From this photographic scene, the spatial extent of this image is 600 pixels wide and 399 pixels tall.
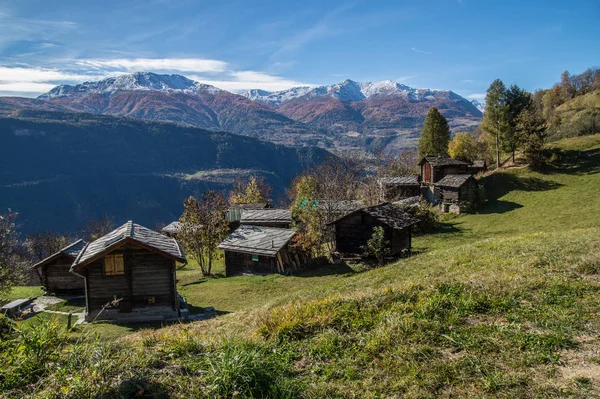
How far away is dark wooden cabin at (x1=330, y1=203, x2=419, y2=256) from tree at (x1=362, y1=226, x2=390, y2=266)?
111 centimetres

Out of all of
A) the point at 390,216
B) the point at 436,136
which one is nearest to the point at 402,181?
the point at 436,136

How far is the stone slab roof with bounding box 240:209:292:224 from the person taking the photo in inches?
1924

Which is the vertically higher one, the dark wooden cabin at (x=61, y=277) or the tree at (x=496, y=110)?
the tree at (x=496, y=110)

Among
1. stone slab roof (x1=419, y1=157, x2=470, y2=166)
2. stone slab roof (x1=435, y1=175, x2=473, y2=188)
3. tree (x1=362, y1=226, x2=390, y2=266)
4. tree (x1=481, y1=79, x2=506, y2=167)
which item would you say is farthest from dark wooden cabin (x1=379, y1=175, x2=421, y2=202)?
tree (x1=362, y1=226, x2=390, y2=266)

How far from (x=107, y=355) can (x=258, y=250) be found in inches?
1089

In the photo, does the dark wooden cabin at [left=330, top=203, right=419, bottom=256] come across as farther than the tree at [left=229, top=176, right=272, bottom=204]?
No

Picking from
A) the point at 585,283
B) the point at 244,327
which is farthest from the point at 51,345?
the point at 585,283

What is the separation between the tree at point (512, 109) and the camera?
55.7 metres

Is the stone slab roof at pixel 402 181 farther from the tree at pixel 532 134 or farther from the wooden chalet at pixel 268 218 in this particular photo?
the wooden chalet at pixel 268 218

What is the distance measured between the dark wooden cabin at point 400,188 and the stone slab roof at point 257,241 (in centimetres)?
2902

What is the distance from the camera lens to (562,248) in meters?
15.0

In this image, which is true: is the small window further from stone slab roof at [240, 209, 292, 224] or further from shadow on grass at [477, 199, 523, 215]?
shadow on grass at [477, 199, 523, 215]

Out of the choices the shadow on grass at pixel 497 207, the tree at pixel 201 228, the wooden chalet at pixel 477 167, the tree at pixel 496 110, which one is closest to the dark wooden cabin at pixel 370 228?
the tree at pixel 201 228

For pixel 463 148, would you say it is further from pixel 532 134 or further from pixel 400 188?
pixel 532 134
